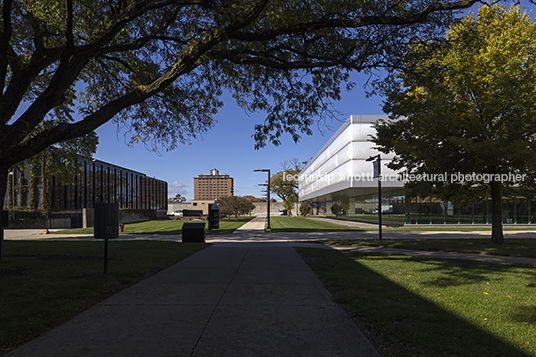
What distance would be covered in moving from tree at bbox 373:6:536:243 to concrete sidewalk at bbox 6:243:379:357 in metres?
11.1

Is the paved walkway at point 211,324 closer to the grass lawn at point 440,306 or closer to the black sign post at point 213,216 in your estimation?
the grass lawn at point 440,306

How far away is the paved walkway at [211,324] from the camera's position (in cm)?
384

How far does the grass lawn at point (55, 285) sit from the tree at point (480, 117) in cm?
1186

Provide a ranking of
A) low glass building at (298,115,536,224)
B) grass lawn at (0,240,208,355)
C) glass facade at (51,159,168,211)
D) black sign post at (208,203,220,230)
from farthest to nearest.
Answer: glass facade at (51,159,168,211) < low glass building at (298,115,536,224) < black sign post at (208,203,220,230) < grass lawn at (0,240,208,355)

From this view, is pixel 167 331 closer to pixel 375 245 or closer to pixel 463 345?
pixel 463 345

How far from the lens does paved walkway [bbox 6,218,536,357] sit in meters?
3.84

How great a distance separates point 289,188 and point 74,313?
103 metres

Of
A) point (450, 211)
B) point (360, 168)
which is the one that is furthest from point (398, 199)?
point (360, 168)

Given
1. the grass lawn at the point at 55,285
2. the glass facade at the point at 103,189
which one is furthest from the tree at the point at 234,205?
the grass lawn at the point at 55,285

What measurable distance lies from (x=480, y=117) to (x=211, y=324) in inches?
671

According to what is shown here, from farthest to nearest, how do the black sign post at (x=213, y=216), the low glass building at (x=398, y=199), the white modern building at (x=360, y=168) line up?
the low glass building at (x=398, y=199) < the white modern building at (x=360, y=168) < the black sign post at (x=213, y=216)

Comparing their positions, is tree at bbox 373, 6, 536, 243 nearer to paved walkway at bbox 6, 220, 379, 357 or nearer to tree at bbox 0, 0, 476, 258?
tree at bbox 0, 0, 476, 258

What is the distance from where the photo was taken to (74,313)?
5.23m

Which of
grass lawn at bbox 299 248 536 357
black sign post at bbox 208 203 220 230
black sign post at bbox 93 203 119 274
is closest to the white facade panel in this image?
black sign post at bbox 208 203 220 230
